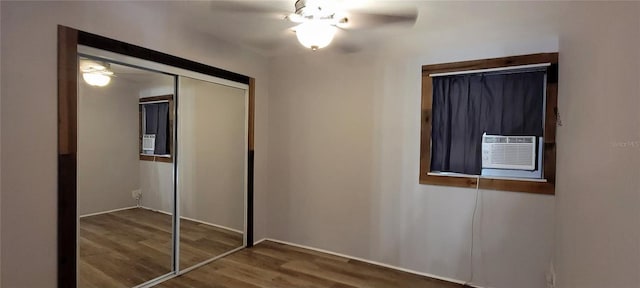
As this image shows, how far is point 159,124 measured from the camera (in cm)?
275

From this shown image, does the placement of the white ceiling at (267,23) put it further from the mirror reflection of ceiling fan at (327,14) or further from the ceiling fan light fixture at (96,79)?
the ceiling fan light fixture at (96,79)

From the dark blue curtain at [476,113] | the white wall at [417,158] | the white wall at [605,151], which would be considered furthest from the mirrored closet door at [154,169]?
the white wall at [605,151]

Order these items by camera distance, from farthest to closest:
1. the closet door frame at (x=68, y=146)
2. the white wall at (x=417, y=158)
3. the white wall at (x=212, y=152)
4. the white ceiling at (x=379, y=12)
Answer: the white wall at (x=212, y=152) < the white ceiling at (x=379, y=12) < the closet door frame at (x=68, y=146) < the white wall at (x=417, y=158)

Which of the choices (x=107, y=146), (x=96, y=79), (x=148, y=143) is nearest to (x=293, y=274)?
(x=148, y=143)

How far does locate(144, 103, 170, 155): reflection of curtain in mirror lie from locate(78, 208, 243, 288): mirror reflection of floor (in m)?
0.61

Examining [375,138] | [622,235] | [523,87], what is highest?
[523,87]

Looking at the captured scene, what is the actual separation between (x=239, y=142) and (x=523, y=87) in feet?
9.56

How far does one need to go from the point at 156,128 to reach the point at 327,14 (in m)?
1.90

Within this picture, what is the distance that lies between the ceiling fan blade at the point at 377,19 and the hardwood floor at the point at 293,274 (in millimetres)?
2351

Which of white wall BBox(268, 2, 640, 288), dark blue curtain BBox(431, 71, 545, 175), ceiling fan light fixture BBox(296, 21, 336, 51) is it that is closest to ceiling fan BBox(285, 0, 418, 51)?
ceiling fan light fixture BBox(296, 21, 336, 51)

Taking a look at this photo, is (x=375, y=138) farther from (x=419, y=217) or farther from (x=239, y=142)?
(x=239, y=142)

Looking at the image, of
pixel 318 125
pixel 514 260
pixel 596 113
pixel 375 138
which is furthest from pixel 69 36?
pixel 514 260

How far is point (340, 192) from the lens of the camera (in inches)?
130

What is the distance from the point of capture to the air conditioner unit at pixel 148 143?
8.79 ft
